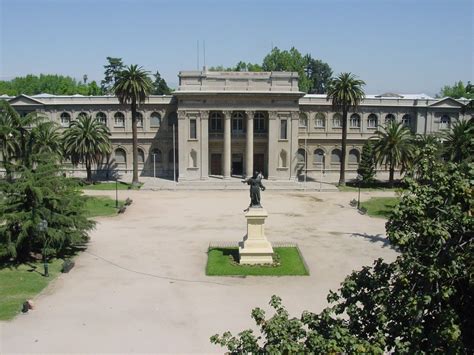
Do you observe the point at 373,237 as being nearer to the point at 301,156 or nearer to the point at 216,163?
the point at 216,163

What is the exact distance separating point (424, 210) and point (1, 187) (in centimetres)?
2326

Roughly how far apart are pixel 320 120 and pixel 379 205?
2270 centimetres

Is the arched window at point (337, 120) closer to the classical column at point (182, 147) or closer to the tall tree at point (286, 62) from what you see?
the classical column at point (182, 147)

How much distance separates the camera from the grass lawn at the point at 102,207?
39.9m

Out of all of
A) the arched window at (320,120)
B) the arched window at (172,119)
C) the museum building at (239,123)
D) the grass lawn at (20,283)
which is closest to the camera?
the grass lawn at (20,283)

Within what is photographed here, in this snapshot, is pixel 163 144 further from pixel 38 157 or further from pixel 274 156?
pixel 38 157

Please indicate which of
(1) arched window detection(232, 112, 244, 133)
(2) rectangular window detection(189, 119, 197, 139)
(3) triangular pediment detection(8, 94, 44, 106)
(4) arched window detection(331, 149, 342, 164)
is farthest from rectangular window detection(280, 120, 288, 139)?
(3) triangular pediment detection(8, 94, 44, 106)

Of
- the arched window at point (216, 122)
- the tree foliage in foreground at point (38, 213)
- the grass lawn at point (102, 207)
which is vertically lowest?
the grass lawn at point (102, 207)

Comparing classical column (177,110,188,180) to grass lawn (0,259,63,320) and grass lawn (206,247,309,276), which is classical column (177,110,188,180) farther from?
grass lawn (0,259,63,320)

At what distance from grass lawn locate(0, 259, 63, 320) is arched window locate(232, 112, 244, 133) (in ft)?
125

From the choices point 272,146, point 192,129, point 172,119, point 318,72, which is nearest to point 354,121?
point 272,146

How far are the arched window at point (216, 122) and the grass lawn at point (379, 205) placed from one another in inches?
876

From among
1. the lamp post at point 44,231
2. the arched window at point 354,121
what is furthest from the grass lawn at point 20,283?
the arched window at point 354,121

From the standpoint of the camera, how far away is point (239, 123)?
62062 mm
